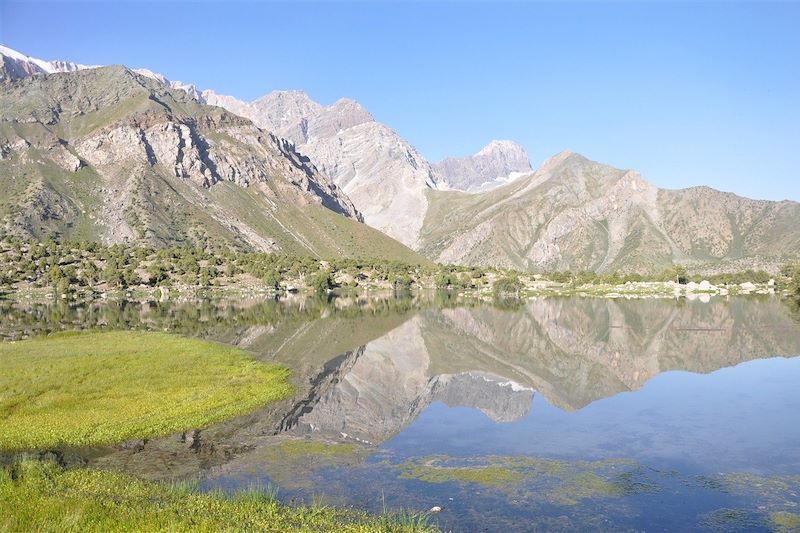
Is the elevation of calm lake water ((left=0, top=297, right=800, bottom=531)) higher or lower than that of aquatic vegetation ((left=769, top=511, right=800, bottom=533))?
lower

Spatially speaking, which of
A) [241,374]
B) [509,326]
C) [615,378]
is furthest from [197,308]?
[615,378]

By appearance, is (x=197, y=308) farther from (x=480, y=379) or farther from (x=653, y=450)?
(x=653, y=450)

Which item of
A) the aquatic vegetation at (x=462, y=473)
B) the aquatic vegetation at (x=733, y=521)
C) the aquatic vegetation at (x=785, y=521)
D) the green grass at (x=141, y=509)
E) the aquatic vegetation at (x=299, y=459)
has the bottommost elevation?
the aquatic vegetation at (x=299, y=459)

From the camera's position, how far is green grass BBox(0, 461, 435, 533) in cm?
2025

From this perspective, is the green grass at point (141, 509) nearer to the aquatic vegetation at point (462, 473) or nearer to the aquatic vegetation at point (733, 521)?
the aquatic vegetation at point (462, 473)

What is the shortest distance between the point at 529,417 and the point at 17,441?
113 feet

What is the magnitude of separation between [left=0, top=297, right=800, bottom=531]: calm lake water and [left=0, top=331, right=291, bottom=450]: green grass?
2.80 metres

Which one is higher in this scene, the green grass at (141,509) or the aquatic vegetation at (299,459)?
the green grass at (141,509)

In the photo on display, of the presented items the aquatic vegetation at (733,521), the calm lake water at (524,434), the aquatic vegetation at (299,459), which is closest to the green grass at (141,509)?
the calm lake water at (524,434)

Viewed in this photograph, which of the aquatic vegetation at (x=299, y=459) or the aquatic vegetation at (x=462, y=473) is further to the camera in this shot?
the aquatic vegetation at (x=299, y=459)

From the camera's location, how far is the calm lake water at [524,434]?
88.2ft

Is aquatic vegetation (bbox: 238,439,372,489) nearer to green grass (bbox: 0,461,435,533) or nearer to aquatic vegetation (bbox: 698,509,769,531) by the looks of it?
green grass (bbox: 0,461,435,533)

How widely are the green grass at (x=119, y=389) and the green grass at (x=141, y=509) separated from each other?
9356 millimetres

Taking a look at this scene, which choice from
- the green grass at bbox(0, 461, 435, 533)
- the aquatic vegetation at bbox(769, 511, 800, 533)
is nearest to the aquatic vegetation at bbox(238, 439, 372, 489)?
the green grass at bbox(0, 461, 435, 533)
